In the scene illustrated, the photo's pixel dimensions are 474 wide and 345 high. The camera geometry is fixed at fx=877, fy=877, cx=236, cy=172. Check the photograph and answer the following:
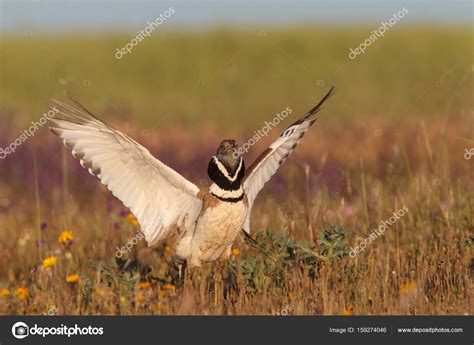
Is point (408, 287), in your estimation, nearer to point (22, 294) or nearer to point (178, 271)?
point (178, 271)

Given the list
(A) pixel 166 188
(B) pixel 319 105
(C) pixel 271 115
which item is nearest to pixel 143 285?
(A) pixel 166 188

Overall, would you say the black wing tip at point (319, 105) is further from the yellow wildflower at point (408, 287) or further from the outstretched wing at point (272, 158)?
the yellow wildflower at point (408, 287)

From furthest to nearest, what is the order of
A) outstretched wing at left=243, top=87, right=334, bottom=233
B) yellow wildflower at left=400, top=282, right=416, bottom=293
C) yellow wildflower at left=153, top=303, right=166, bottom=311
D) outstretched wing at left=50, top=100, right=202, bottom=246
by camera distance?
1. outstretched wing at left=243, top=87, right=334, bottom=233
2. outstretched wing at left=50, top=100, right=202, bottom=246
3. yellow wildflower at left=400, top=282, right=416, bottom=293
4. yellow wildflower at left=153, top=303, right=166, bottom=311

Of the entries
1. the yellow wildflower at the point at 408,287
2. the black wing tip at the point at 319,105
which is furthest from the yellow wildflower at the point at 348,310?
the black wing tip at the point at 319,105

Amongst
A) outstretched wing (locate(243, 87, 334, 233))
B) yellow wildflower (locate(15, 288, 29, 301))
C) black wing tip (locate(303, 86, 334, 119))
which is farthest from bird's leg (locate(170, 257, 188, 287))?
black wing tip (locate(303, 86, 334, 119))

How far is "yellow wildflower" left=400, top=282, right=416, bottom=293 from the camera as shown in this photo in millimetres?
5828

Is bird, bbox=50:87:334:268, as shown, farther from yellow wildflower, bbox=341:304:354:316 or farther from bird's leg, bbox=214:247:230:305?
yellow wildflower, bbox=341:304:354:316

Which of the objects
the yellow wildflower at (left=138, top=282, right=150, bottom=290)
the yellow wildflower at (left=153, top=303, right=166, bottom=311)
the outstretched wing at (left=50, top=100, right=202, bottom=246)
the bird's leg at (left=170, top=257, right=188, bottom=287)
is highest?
the outstretched wing at (left=50, top=100, right=202, bottom=246)

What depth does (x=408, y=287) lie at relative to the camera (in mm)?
5898

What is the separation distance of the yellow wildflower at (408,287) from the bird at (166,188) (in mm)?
1190

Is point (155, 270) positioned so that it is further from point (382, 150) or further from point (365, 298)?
point (382, 150)
